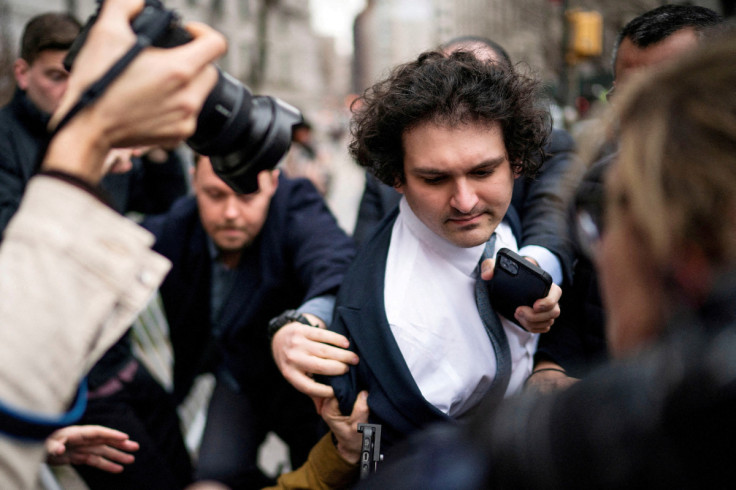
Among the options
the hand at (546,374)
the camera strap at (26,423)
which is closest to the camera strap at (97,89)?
the camera strap at (26,423)

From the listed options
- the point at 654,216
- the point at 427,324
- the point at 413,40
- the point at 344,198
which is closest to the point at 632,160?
the point at 654,216

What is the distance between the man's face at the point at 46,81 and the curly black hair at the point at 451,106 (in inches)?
74.9

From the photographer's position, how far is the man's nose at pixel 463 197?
1829 millimetres

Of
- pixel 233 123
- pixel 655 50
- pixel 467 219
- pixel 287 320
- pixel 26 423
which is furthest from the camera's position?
pixel 655 50

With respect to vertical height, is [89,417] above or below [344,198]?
above

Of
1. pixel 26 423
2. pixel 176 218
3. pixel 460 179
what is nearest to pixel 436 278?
pixel 460 179

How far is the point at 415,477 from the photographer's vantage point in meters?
0.95

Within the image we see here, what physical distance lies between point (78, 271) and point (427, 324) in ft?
3.50

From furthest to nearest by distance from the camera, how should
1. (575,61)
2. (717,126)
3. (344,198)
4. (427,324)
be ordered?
(344,198), (575,61), (427,324), (717,126)

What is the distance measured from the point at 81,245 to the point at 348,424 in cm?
103

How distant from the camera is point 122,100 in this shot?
1083 mm

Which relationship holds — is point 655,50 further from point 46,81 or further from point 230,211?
point 46,81

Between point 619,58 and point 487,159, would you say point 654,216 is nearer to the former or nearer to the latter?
point 487,159

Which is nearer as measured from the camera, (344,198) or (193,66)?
(193,66)
